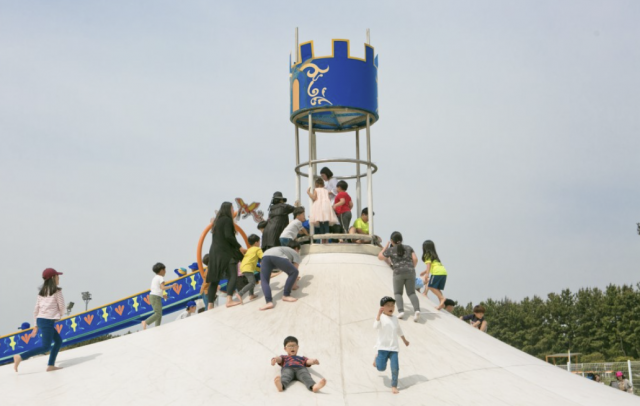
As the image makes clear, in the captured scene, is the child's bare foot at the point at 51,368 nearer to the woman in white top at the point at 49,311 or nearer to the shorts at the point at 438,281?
the woman in white top at the point at 49,311

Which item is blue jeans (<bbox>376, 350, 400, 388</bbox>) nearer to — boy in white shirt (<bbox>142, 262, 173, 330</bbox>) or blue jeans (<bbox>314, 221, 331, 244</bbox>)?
blue jeans (<bbox>314, 221, 331, 244</bbox>)

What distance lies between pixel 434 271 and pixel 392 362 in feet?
15.1

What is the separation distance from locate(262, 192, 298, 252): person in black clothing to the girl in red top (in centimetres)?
148

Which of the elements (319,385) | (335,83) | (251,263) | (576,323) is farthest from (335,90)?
(576,323)

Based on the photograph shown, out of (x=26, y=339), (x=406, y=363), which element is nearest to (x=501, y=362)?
(x=406, y=363)

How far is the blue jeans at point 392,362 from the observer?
990cm

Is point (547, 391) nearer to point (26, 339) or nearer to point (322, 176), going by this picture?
point (322, 176)

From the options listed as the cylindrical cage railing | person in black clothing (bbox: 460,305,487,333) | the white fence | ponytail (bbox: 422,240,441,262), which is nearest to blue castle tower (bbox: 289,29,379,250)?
the cylindrical cage railing

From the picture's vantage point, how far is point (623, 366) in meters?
28.4

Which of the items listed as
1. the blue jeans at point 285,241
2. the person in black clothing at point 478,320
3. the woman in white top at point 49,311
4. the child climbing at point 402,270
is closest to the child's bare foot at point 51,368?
the woman in white top at point 49,311

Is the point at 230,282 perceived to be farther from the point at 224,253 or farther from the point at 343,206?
the point at 343,206

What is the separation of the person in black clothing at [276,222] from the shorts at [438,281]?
354 cm

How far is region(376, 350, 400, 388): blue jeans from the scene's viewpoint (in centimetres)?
990

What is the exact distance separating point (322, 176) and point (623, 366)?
19932 mm
